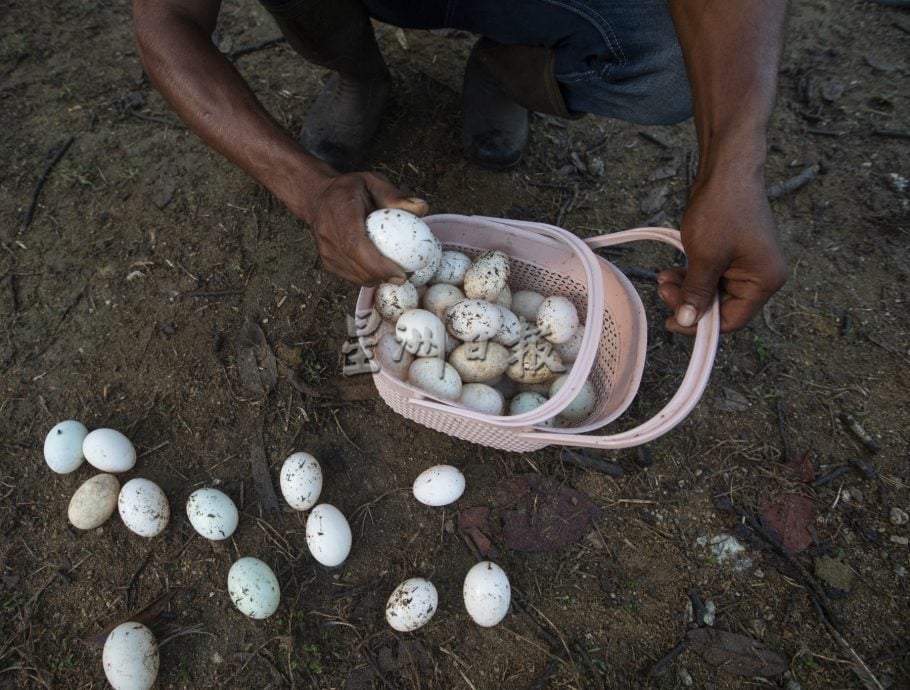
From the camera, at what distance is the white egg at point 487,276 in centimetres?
191

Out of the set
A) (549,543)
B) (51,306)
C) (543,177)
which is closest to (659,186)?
(543,177)

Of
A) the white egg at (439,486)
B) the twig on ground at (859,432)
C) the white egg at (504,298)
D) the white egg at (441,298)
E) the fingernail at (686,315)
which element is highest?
the fingernail at (686,315)

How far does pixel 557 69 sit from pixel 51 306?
81.9 inches

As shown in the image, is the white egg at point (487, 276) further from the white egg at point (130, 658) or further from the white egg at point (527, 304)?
the white egg at point (130, 658)

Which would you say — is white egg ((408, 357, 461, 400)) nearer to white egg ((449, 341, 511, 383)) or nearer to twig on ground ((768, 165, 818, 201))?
white egg ((449, 341, 511, 383))

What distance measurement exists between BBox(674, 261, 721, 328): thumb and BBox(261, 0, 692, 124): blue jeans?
88cm

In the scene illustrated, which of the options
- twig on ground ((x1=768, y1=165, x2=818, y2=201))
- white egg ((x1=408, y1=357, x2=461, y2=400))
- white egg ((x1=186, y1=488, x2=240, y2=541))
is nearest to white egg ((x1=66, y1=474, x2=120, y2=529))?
white egg ((x1=186, y1=488, x2=240, y2=541))

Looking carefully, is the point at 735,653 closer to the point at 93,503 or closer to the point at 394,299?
the point at 394,299

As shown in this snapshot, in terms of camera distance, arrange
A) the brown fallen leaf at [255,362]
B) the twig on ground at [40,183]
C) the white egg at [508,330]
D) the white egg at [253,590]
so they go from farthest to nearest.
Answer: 1. the twig on ground at [40,183]
2. the brown fallen leaf at [255,362]
3. the white egg at [508,330]
4. the white egg at [253,590]

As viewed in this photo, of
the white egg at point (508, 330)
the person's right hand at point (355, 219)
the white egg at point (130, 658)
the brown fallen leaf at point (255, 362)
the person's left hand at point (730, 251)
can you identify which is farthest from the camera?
the brown fallen leaf at point (255, 362)

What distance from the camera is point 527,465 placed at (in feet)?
6.50

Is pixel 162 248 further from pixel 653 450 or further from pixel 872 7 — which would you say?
pixel 872 7

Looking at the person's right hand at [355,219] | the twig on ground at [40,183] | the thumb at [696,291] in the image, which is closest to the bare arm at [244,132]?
the person's right hand at [355,219]

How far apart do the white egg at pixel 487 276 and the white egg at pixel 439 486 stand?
1.96ft
